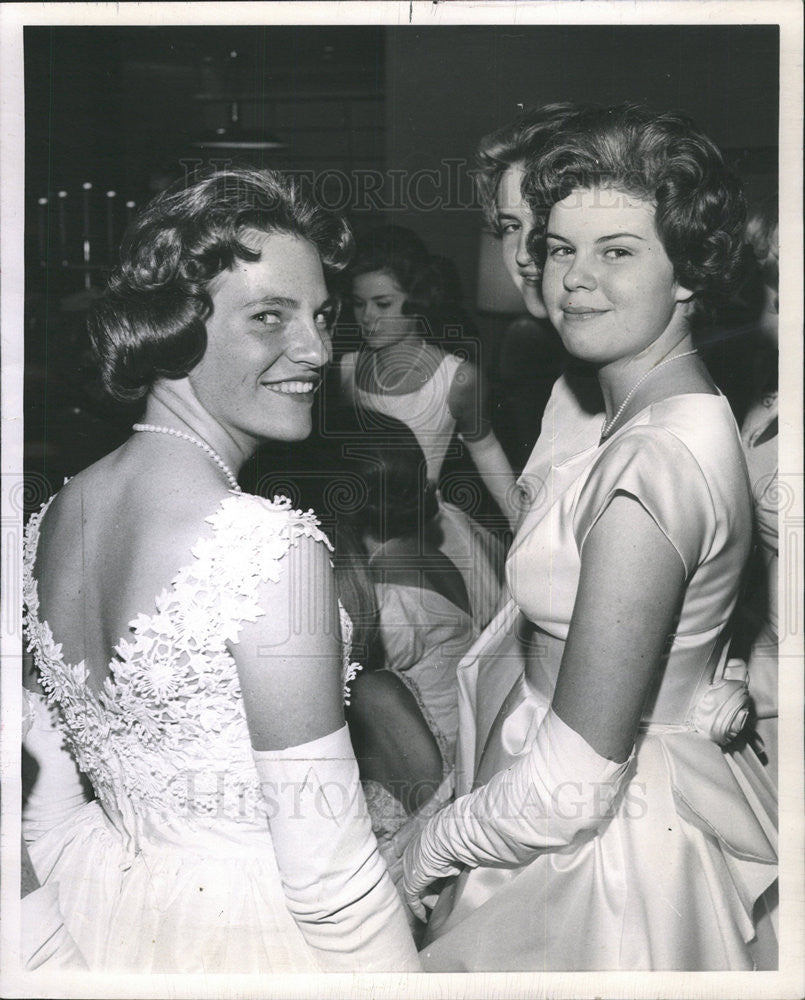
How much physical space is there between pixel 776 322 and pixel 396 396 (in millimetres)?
915

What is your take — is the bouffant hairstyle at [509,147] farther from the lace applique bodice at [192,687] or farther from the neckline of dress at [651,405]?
the lace applique bodice at [192,687]

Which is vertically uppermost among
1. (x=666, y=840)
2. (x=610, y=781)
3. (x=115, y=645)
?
(x=115, y=645)

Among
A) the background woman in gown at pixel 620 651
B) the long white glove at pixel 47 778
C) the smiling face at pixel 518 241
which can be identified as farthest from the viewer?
the long white glove at pixel 47 778

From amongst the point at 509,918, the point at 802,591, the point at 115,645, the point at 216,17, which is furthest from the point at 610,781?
the point at 216,17

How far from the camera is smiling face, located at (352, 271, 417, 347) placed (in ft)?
7.75

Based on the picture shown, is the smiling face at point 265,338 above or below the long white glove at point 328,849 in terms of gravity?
above

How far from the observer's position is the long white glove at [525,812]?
2256 millimetres

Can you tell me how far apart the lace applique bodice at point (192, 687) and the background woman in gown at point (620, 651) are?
19.3 inches

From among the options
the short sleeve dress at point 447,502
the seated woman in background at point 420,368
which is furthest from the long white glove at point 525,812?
the seated woman in background at point 420,368

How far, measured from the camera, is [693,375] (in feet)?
7.55

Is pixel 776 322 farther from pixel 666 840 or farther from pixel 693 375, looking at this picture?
pixel 666 840

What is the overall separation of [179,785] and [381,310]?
3.76 feet

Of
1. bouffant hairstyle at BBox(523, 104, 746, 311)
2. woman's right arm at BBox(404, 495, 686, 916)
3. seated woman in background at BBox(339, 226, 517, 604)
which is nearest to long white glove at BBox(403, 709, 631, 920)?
woman's right arm at BBox(404, 495, 686, 916)

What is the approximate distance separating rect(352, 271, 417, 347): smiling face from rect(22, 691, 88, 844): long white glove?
1.18m
